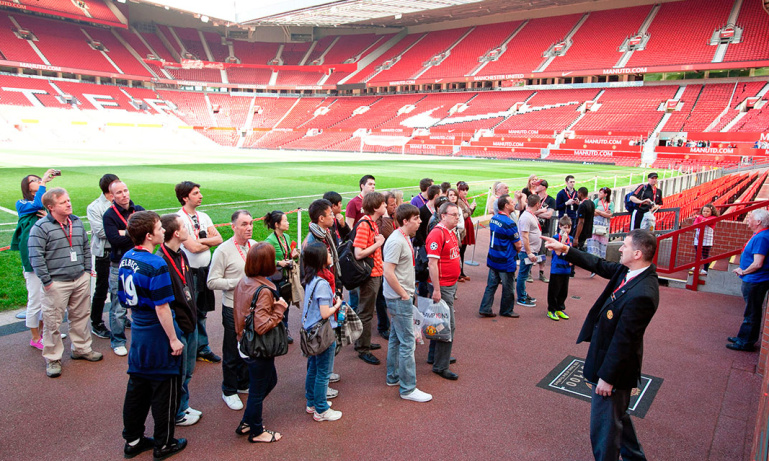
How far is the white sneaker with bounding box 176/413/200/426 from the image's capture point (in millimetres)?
4277

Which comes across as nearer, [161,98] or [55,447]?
[55,447]

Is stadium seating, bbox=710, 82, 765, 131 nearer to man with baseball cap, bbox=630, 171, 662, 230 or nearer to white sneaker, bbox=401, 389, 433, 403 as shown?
man with baseball cap, bbox=630, 171, 662, 230

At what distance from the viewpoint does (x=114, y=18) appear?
2616 inches

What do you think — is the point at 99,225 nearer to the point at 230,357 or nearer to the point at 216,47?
the point at 230,357

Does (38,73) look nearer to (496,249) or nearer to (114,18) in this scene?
(114,18)

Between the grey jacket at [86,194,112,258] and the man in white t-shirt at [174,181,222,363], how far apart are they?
1.16m

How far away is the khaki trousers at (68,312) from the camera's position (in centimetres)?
507

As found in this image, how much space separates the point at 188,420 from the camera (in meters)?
4.29

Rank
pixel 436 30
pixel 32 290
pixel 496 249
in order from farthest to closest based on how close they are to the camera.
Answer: pixel 436 30 → pixel 496 249 → pixel 32 290

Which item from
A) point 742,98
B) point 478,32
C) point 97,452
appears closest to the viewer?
point 97,452

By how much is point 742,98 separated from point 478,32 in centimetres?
3358

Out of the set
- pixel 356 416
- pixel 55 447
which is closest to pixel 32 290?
pixel 55 447

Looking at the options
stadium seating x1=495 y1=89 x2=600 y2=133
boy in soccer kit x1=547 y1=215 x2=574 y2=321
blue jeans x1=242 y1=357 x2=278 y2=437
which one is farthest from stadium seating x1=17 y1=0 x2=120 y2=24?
blue jeans x1=242 y1=357 x2=278 y2=437

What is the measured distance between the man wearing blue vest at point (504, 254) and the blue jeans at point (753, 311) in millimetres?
2839
